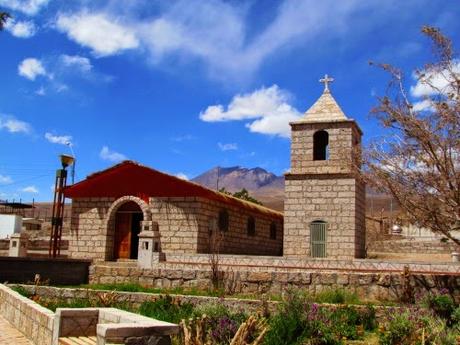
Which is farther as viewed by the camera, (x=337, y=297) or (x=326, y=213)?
(x=326, y=213)

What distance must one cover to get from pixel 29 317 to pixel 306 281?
25.6ft

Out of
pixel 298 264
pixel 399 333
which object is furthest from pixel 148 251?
pixel 399 333

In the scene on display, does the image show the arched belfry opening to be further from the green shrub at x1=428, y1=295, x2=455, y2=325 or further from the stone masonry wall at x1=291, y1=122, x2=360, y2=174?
the green shrub at x1=428, y1=295, x2=455, y2=325

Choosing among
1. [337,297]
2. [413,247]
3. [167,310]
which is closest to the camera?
[167,310]

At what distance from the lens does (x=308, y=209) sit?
67.7ft

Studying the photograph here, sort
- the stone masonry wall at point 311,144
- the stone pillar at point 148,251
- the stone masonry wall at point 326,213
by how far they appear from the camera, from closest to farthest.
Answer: the stone pillar at point 148,251 → the stone masonry wall at point 326,213 → the stone masonry wall at point 311,144

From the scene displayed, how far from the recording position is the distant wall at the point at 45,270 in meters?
16.7

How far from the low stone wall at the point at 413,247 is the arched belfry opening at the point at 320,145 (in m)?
11.1

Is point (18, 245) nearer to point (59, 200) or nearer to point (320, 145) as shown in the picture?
point (59, 200)

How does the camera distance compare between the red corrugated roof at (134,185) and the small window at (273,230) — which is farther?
the small window at (273,230)

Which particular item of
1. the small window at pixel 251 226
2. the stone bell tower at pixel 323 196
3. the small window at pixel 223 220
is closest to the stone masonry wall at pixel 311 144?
the stone bell tower at pixel 323 196

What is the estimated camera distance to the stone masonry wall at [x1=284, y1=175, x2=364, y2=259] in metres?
20.0

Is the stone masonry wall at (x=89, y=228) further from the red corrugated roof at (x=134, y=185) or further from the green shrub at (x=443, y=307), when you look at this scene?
the green shrub at (x=443, y=307)

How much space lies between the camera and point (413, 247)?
30625 millimetres
